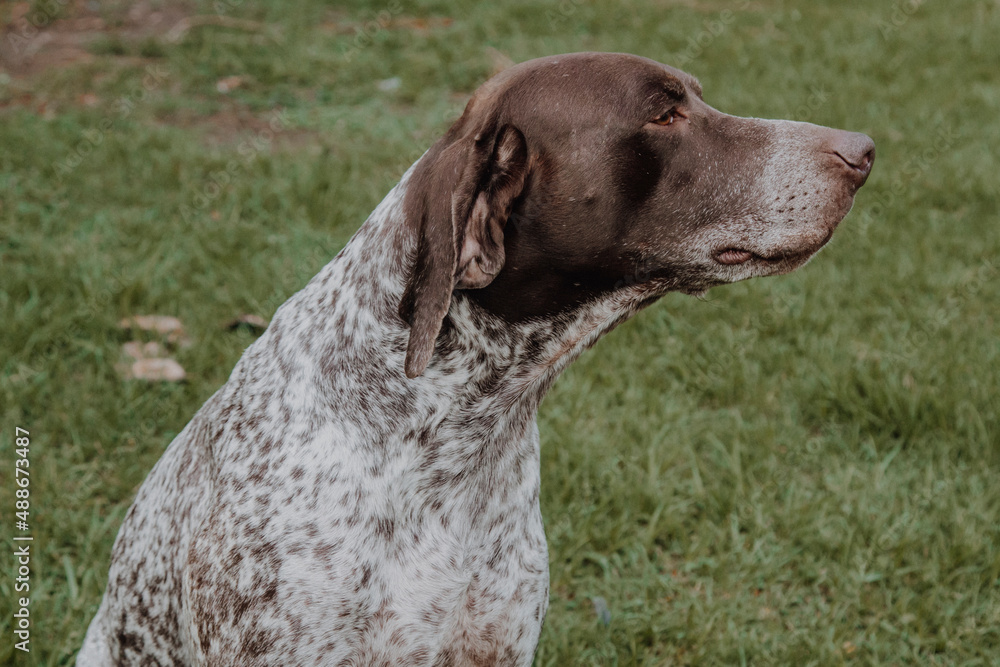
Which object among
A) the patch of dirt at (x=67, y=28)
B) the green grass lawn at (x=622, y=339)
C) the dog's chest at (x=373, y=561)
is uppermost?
the dog's chest at (x=373, y=561)

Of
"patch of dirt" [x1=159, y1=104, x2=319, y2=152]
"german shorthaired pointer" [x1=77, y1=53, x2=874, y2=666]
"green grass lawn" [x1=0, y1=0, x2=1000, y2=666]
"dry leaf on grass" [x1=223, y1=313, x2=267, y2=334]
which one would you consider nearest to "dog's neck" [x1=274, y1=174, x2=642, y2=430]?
"german shorthaired pointer" [x1=77, y1=53, x2=874, y2=666]

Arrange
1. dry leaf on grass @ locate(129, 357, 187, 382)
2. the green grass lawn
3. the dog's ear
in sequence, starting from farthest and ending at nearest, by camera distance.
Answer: dry leaf on grass @ locate(129, 357, 187, 382), the green grass lawn, the dog's ear

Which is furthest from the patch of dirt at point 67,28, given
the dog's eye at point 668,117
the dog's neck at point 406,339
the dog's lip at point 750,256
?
the dog's lip at point 750,256

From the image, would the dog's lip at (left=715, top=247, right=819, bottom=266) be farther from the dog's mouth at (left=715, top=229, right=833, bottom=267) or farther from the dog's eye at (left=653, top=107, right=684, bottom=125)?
the dog's eye at (left=653, top=107, right=684, bottom=125)

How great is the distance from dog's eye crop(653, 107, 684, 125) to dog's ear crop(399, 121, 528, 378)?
35 cm

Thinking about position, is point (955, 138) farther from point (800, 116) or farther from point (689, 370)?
point (689, 370)

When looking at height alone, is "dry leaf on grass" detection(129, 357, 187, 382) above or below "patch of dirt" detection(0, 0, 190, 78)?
below

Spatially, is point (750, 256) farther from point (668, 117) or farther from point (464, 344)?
point (464, 344)

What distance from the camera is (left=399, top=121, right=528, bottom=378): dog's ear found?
2.24 metres

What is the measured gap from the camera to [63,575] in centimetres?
367

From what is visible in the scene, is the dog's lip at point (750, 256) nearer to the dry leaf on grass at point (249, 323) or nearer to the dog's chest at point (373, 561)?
the dog's chest at point (373, 561)

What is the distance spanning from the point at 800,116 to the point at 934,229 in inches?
63.1

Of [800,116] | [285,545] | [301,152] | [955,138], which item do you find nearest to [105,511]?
[285,545]

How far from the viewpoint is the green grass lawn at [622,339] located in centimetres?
368
